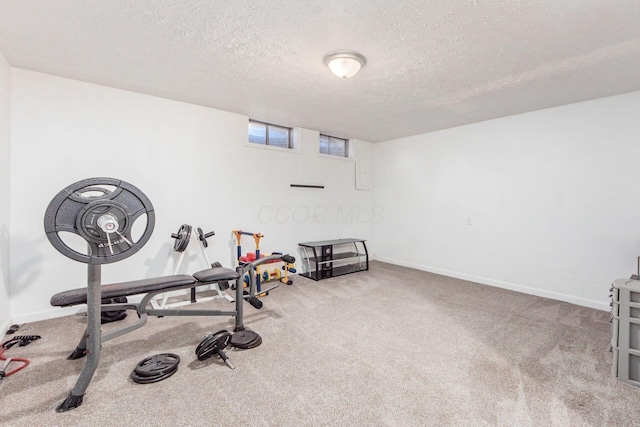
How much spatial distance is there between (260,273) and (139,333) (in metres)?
1.68

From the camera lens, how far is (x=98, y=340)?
196cm

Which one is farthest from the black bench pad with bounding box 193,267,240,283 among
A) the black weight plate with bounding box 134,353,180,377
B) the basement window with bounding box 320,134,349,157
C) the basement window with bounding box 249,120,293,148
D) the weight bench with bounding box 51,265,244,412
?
the basement window with bounding box 320,134,349,157

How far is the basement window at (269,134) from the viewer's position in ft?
14.9

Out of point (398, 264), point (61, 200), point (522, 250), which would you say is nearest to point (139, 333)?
point (61, 200)

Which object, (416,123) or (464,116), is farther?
(416,123)

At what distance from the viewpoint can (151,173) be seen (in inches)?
141

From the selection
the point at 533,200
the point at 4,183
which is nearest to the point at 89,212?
the point at 4,183

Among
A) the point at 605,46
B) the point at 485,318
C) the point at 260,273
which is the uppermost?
the point at 605,46

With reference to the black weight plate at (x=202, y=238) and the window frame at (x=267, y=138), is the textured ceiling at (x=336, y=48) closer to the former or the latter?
the window frame at (x=267, y=138)

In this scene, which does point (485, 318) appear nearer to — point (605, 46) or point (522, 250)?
point (522, 250)

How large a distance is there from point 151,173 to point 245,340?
7.75ft

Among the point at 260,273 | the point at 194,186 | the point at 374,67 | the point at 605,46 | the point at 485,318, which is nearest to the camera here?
the point at 605,46

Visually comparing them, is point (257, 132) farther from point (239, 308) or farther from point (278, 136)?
point (239, 308)

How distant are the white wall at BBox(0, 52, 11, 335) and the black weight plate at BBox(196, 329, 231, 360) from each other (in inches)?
74.9
